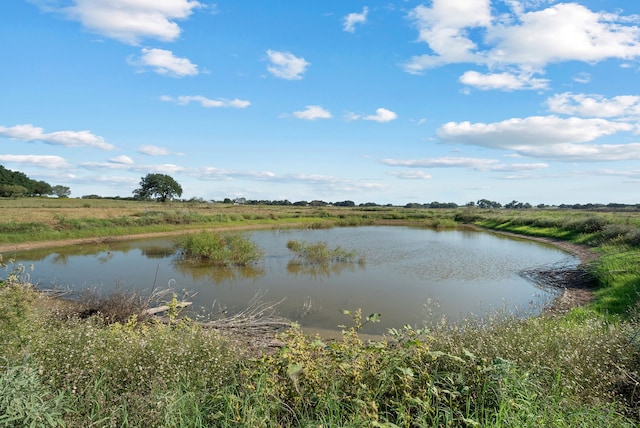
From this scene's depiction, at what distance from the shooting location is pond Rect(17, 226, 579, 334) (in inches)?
486

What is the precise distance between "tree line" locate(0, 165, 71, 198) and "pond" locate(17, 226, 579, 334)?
196 ft

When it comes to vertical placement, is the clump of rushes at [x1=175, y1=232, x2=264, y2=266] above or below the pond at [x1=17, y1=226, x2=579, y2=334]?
above

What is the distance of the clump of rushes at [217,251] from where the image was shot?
20609 millimetres

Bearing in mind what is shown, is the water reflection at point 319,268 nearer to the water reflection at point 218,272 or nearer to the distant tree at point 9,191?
the water reflection at point 218,272

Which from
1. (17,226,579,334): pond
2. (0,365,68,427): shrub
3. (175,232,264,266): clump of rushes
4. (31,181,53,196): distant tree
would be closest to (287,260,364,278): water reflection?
(17,226,579,334): pond

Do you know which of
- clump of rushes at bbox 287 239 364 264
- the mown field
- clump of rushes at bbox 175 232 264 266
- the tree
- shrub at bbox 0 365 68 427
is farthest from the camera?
the tree

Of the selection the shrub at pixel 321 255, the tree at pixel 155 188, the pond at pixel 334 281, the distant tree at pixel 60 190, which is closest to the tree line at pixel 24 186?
the distant tree at pixel 60 190

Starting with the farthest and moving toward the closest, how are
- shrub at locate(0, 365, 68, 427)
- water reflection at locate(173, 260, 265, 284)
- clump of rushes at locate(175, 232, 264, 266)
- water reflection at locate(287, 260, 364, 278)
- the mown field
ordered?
clump of rushes at locate(175, 232, 264, 266)
water reflection at locate(287, 260, 364, 278)
water reflection at locate(173, 260, 265, 284)
the mown field
shrub at locate(0, 365, 68, 427)

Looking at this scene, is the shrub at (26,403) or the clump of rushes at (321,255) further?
the clump of rushes at (321,255)

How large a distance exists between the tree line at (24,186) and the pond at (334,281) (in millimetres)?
59687

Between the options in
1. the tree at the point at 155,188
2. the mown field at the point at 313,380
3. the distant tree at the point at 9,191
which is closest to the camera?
the mown field at the point at 313,380

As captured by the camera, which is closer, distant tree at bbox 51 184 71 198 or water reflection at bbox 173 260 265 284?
water reflection at bbox 173 260 265 284

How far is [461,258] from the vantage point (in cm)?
2436

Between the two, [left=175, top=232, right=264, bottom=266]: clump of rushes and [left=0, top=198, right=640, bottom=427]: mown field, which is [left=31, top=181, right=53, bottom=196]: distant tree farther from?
[left=0, top=198, right=640, bottom=427]: mown field
